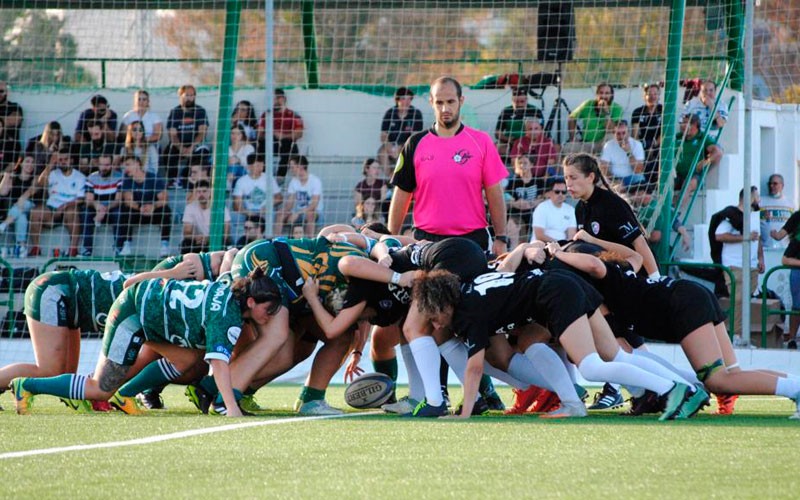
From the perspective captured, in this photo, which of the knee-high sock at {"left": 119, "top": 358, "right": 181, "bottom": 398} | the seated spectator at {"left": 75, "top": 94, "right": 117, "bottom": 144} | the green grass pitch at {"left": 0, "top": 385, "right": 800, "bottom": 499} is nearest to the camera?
the green grass pitch at {"left": 0, "top": 385, "right": 800, "bottom": 499}

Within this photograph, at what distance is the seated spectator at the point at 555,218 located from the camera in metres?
11.6

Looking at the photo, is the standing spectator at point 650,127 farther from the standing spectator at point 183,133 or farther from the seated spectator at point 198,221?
the standing spectator at point 183,133

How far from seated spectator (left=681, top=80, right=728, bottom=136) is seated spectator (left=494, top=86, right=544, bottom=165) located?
1605 millimetres

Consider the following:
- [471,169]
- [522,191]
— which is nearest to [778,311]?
[522,191]

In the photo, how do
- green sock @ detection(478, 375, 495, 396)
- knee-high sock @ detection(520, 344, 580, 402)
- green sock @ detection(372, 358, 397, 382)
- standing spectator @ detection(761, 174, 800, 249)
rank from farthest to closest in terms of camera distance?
standing spectator @ detection(761, 174, 800, 249) < green sock @ detection(372, 358, 397, 382) < green sock @ detection(478, 375, 495, 396) < knee-high sock @ detection(520, 344, 580, 402)

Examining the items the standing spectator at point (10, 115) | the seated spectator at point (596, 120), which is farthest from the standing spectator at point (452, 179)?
the standing spectator at point (10, 115)

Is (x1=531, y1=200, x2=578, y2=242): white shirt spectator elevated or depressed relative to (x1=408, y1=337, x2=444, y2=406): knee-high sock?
elevated

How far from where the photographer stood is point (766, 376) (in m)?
6.64

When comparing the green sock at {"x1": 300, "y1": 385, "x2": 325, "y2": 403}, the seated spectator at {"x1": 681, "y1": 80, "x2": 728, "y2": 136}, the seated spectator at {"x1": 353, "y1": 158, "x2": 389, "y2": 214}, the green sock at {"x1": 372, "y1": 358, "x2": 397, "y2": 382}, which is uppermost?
the seated spectator at {"x1": 681, "y1": 80, "x2": 728, "y2": 136}

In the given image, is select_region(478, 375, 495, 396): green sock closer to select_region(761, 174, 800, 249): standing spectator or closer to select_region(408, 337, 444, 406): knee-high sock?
select_region(408, 337, 444, 406): knee-high sock

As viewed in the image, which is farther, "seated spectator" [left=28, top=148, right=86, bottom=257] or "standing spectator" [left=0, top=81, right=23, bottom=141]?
"standing spectator" [left=0, top=81, right=23, bottom=141]

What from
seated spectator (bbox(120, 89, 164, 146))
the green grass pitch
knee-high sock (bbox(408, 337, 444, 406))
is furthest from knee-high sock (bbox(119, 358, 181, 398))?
seated spectator (bbox(120, 89, 164, 146))

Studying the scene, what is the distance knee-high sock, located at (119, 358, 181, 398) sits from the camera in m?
7.38

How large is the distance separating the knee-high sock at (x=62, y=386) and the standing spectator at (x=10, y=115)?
282 inches
